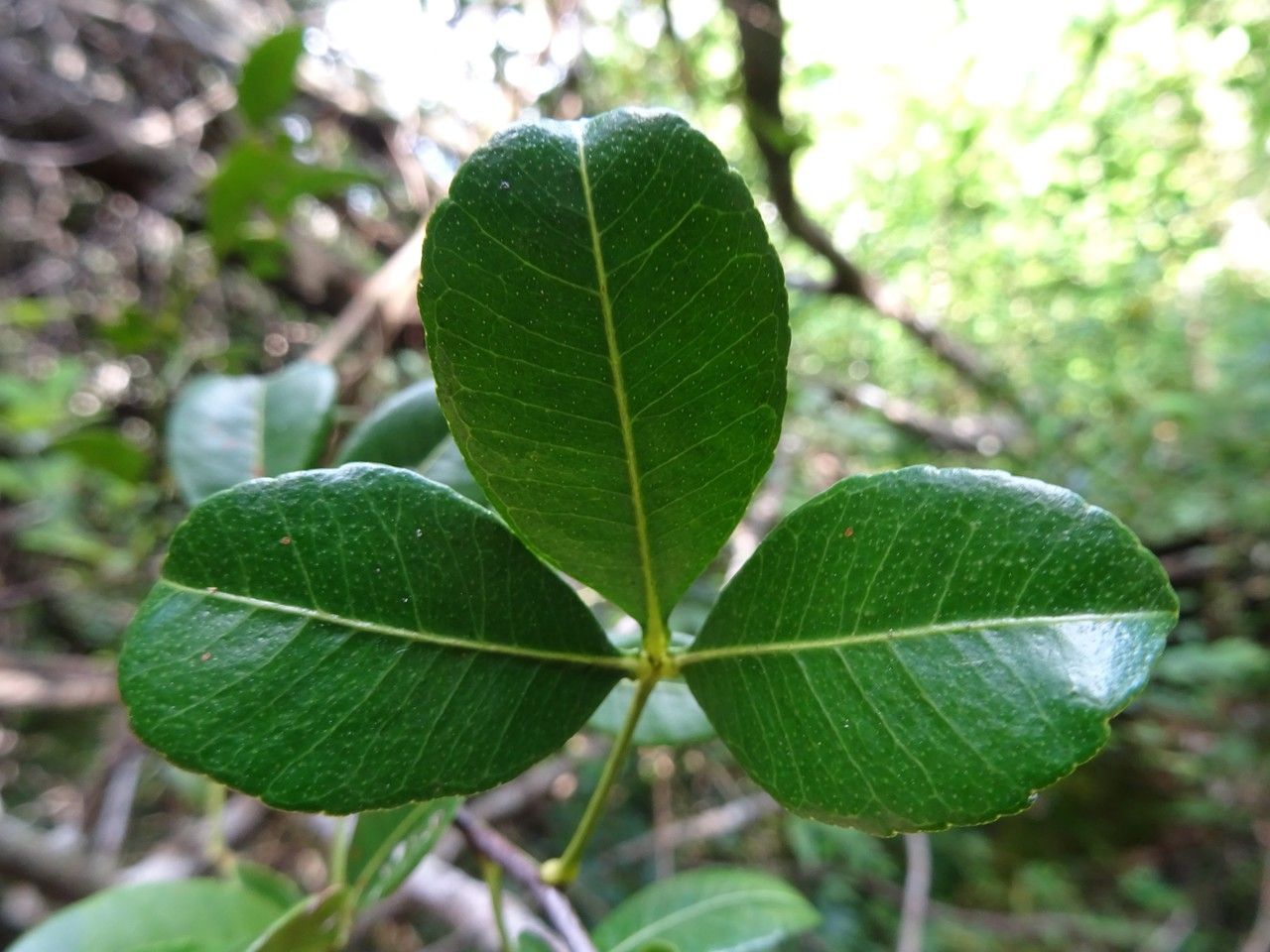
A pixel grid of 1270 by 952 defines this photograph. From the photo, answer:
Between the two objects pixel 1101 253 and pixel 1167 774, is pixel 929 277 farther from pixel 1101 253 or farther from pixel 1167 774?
pixel 1167 774

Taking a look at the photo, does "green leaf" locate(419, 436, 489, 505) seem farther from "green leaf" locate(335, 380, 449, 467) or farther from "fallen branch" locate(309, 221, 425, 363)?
"fallen branch" locate(309, 221, 425, 363)

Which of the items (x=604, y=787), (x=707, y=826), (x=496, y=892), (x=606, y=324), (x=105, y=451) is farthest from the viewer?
(x=707, y=826)

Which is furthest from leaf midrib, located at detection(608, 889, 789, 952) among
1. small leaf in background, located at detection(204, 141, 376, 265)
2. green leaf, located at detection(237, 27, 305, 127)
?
green leaf, located at detection(237, 27, 305, 127)

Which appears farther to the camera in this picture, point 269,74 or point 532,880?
point 269,74

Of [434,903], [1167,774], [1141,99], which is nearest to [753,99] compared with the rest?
[1141,99]

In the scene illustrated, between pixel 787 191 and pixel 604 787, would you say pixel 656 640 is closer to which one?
pixel 604 787

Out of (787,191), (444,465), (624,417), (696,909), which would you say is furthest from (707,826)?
(787,191)
